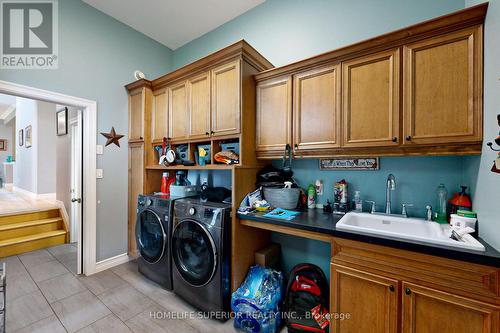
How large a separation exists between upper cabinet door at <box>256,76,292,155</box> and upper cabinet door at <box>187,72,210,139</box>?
527 millimetres

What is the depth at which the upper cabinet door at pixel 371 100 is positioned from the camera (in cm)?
145

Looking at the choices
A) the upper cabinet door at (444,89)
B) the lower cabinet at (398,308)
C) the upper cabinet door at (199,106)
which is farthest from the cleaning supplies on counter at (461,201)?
the upper cabinet door at (199,106)

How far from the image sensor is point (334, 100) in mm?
1667

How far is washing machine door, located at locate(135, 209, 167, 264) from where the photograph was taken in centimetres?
215

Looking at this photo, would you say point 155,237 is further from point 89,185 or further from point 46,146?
point 46,146

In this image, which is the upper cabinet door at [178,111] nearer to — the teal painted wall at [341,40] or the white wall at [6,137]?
the teal painted wall at [341,40]

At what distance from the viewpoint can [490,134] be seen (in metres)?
1.14

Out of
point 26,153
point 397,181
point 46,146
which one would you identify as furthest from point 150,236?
point 26,153

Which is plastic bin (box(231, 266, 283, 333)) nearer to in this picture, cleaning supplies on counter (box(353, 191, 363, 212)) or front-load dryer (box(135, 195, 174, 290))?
front-load dryer (box(135, 195, 174, 290))

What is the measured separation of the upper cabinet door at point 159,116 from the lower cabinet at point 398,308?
7.63ft

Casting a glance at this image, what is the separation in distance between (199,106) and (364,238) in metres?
1.90

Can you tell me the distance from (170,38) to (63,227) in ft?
12.0

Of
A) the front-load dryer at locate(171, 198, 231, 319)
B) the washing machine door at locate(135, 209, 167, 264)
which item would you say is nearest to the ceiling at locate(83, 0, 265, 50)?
the front-load dryer at locate(171, 198, 231, 319)

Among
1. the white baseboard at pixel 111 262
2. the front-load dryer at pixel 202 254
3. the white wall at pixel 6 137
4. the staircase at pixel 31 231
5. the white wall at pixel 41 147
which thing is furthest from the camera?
the white wall at pixel 6 137
